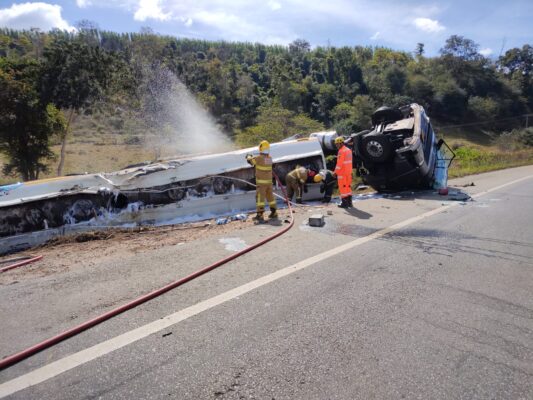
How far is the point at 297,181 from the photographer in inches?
308

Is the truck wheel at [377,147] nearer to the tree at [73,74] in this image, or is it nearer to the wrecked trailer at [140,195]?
the wrecked trailer at [140,195]

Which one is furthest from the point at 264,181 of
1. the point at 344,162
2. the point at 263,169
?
the point at 344,162

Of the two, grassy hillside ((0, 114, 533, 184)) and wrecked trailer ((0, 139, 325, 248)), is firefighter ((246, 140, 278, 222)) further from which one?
grassy hillside ((0, 114, 533, 184))

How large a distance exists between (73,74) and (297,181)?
A: 15.4m

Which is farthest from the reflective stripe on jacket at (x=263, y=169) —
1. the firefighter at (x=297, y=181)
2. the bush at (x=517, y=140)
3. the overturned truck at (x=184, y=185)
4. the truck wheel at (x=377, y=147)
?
the bush at (x=517, y=140)

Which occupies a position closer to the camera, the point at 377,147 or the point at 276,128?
the point at 377,147

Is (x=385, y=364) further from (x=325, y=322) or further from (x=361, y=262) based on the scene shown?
(x=361, y=262)

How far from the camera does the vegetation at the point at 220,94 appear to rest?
17.2m

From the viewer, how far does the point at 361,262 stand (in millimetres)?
4090

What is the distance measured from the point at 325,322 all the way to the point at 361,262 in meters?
1.43

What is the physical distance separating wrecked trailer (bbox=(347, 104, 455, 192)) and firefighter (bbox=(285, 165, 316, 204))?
1.54 meters

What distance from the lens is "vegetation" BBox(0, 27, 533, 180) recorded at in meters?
17.2

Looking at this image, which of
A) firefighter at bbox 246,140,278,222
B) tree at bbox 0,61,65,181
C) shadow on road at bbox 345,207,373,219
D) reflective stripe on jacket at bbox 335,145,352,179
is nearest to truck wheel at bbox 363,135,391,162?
reflective stripe on jacket at bbox 335,145,352,179

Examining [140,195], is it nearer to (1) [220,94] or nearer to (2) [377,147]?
(2) [377,147]
